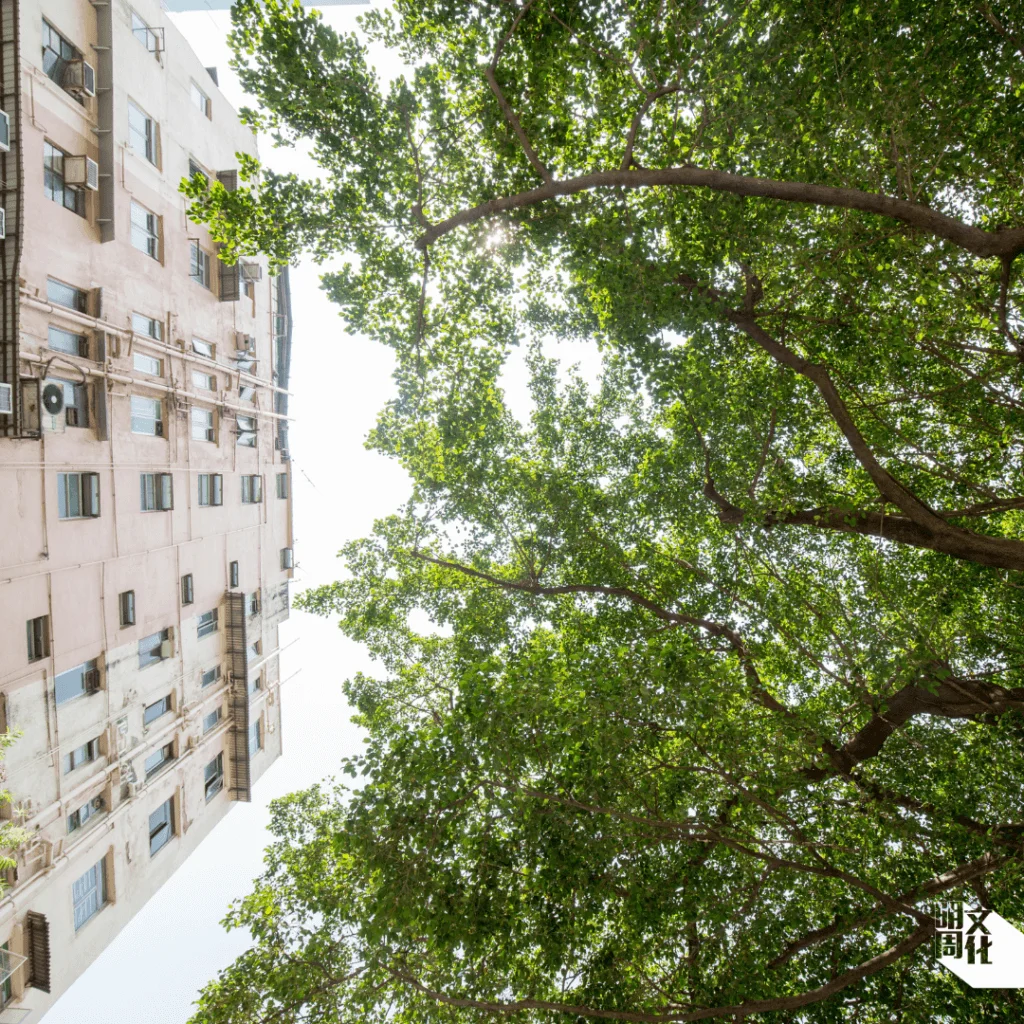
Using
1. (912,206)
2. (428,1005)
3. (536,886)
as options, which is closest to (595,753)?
(536,886)

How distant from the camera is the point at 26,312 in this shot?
11781 mm

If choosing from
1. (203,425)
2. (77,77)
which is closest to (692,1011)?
(203,425)

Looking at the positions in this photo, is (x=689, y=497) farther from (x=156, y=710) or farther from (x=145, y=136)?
(x=145, y=136)

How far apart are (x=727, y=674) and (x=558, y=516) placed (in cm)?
523

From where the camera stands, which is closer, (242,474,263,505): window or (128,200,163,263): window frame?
(128,200,163,263): window frame

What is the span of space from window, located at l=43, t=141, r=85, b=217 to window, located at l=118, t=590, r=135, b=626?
8.79 m

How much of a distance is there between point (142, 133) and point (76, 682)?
13.8 m

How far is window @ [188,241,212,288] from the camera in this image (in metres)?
17.7

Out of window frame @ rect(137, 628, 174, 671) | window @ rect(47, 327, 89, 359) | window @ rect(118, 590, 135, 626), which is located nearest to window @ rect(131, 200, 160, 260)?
window @ rect(47, 327, 89, 359)

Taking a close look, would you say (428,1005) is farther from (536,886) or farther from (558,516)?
(558,516)

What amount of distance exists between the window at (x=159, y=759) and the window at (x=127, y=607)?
421 cm

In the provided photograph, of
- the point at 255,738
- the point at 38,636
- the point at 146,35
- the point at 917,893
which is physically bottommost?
the point at 255,738

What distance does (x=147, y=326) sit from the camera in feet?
51.3

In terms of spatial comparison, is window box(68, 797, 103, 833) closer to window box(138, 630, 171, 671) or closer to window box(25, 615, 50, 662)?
window box(138, 630, 171, 671)
